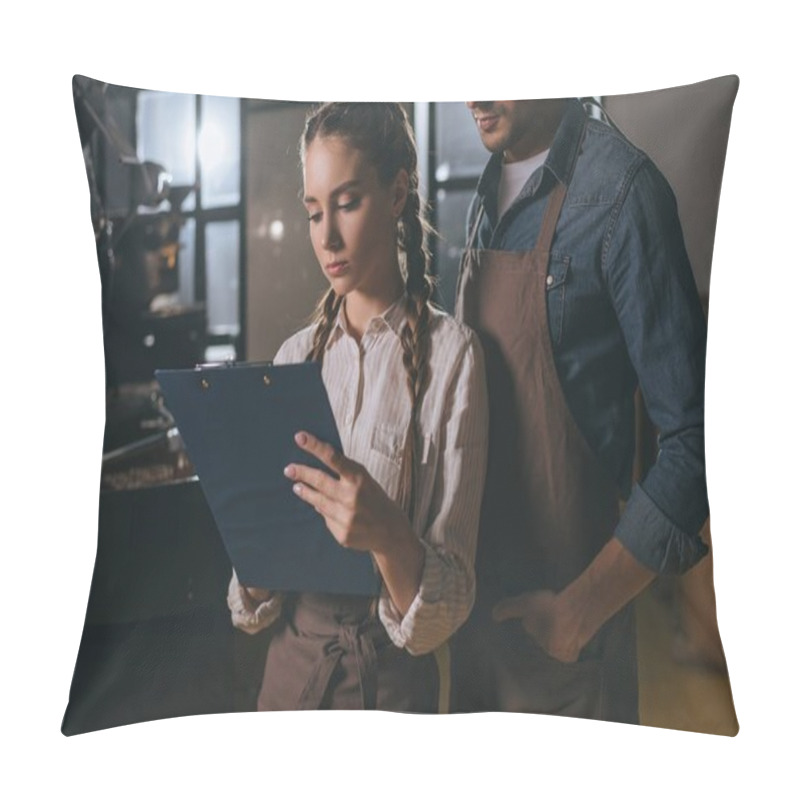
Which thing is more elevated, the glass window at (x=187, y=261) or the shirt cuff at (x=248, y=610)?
the glass window at (x=187, y=261)

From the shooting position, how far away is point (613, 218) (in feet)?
7.41

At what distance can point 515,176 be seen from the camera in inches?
90.4

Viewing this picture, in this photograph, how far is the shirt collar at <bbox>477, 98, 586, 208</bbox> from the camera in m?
2.29

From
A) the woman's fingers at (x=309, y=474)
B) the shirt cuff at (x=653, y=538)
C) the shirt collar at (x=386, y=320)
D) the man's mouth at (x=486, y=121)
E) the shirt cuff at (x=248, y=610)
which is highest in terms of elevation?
the man's mouth at (x=486, y=121)

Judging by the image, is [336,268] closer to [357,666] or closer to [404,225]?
[404,225]

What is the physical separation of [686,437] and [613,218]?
16.6 inches

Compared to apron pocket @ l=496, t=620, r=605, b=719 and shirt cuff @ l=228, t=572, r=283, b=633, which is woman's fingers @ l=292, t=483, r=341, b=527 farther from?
apron pocket @ l=496, t=620, r=605, b=719

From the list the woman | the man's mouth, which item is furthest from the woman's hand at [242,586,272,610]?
the man's mouth

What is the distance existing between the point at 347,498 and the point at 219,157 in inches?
26.3

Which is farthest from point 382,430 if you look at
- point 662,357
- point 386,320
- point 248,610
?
point 662,357

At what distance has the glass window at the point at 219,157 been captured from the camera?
2.28 metres

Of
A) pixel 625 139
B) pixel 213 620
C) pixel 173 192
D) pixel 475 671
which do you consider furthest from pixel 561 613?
pixel 173 192

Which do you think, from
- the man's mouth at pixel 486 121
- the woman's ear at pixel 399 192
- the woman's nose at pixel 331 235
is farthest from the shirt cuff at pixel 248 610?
the man's mouth at pixel 486 121

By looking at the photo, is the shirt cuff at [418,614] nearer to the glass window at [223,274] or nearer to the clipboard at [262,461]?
the clipboard at [262,461]
